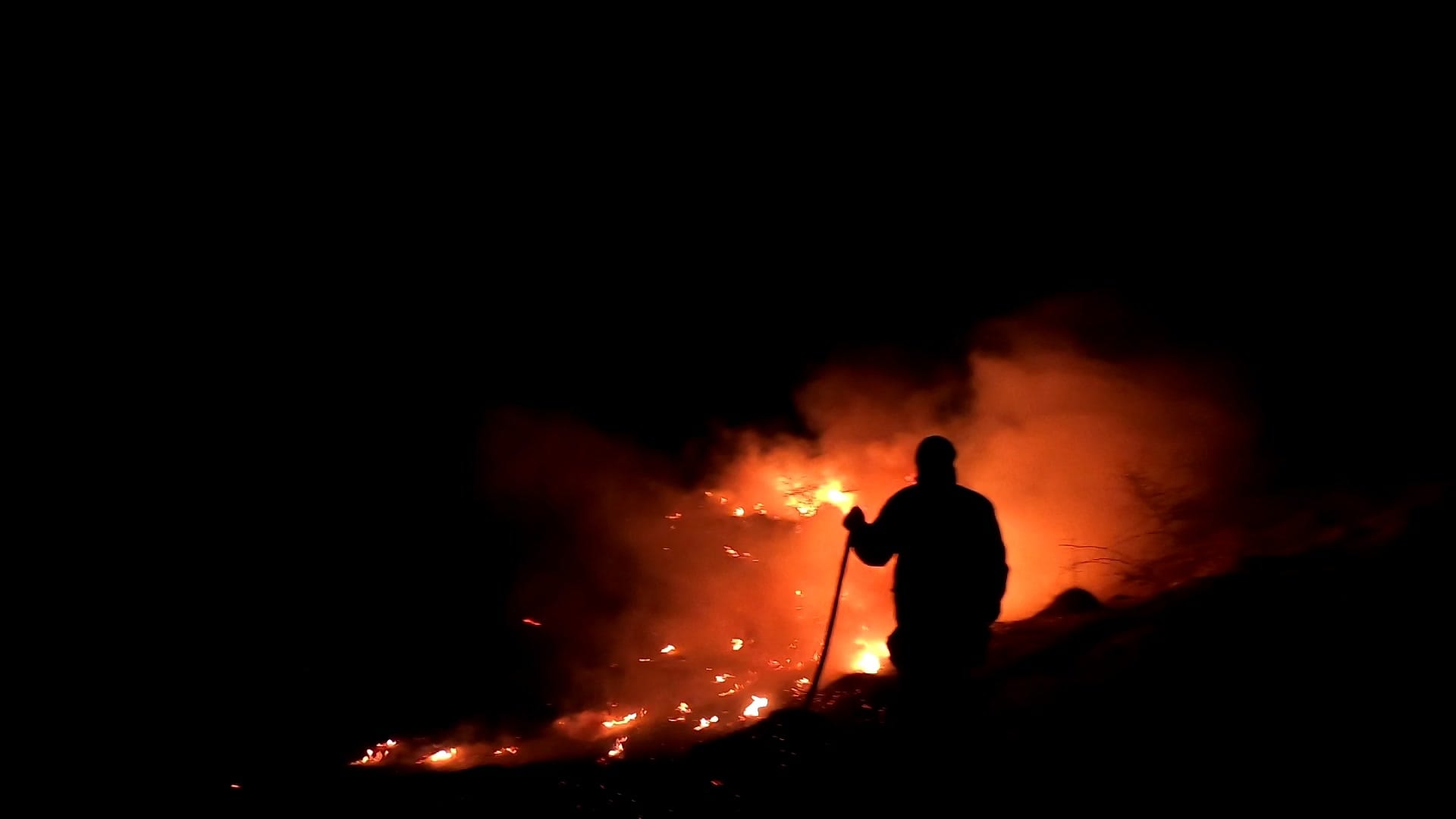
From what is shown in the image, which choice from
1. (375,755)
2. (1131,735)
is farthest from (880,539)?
(375,755)

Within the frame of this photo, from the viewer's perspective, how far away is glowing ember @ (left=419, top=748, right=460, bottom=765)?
719 centimetres

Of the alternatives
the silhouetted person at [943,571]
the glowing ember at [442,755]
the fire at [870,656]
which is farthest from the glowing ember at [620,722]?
the silhouetted person at [943,571]

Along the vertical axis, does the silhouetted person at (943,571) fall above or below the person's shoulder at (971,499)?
below

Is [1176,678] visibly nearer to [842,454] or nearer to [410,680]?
[842,454]

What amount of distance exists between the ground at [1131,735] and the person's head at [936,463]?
1.08 meters

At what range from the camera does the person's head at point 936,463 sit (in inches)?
157

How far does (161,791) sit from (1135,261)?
1441 cm

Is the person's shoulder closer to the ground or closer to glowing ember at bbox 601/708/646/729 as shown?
the ground

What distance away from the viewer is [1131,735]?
3561 mm

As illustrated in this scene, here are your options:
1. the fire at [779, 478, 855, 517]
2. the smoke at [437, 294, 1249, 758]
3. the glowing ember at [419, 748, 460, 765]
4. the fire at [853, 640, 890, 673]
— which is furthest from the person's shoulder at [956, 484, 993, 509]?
the fire at [779, 478, 855, 517]

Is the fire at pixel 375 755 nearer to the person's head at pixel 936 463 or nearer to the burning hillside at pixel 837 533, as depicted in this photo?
the burning hillside at pixel 837 533

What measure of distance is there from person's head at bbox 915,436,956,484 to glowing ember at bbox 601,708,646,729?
15.4 ft

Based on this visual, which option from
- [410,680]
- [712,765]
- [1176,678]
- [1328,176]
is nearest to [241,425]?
[410,680]

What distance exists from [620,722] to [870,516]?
431cm
